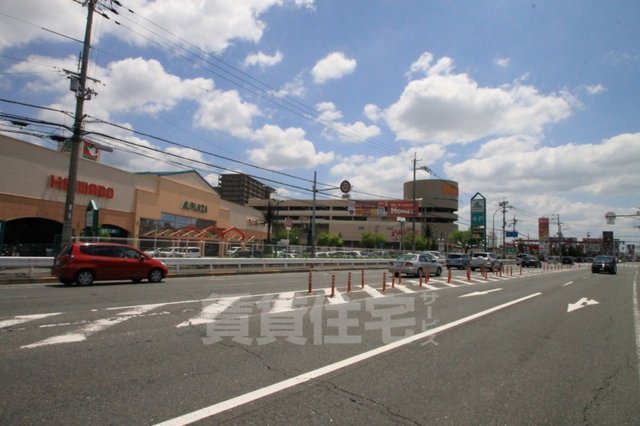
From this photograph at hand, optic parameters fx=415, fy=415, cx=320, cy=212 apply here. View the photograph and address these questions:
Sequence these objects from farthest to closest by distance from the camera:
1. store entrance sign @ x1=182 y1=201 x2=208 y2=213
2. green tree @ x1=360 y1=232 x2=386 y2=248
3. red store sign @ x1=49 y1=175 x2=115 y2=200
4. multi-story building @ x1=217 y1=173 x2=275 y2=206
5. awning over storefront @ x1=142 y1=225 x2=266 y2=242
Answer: multi-story building @ x1=217 y1=173 x2=275 y2=206, green tree @ x1=360 y1=232 x2=386 y2=248, store entrance sign @ x1=182 y1=201 x2=208 y2=213, awning over storefront @ x1=142 y1=225 x2=266 y2=242, red store sign @ x1=49 y1=175 x2=115 y2=200

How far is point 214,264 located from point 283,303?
48.2 ft

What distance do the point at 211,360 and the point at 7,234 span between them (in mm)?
36569

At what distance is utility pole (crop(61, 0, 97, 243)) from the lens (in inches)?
750

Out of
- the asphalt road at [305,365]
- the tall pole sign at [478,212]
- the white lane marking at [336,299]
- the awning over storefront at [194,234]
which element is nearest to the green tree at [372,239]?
the tall pole sign at [478,212]

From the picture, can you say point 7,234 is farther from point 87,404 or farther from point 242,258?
point 87,404

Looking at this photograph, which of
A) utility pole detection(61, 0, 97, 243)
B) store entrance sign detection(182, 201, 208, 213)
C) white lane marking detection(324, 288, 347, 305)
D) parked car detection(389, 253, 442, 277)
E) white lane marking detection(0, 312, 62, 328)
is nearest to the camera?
white lane marking detection(0, 312, 62, 328)

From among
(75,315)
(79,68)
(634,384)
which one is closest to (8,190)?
(79,68)

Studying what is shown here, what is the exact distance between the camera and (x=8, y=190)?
32812 millimetres

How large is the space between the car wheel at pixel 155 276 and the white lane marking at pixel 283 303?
6.75 meters

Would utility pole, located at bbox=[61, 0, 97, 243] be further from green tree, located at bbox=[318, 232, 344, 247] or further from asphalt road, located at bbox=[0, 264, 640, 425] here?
green tree, located at bbox=[318, 232, 344, 247]

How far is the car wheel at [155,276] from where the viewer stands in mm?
17477

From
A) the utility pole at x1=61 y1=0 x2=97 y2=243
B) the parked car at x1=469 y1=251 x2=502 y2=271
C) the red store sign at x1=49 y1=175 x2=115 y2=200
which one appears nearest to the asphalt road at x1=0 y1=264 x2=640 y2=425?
the utility pole at x1=61 y1=0 x2=97 y2=243

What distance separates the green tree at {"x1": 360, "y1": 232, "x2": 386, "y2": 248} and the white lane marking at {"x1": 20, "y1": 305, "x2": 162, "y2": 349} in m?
103

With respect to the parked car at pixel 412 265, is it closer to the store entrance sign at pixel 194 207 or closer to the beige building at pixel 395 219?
the store entrance sign at pixel 194 207
